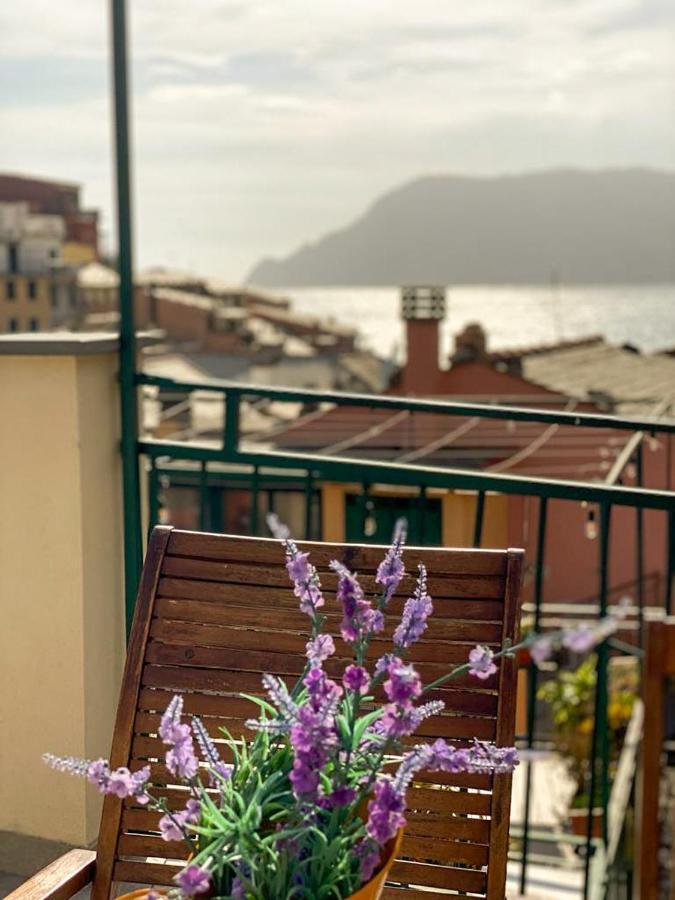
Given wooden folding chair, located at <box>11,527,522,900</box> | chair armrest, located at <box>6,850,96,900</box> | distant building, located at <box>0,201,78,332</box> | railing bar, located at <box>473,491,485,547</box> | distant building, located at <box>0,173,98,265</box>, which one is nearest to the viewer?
chair armrest, located at <box>6,850,96,900</box>

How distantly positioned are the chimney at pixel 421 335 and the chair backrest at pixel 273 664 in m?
18.2

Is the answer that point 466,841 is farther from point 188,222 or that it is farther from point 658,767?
point 188,222

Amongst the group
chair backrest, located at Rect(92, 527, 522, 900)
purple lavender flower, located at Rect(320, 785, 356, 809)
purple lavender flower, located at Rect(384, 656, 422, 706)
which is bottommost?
chair backrest, located at Rect(92, 527, 522, 900)

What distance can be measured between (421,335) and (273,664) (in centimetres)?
2091

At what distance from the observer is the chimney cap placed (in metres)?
23.2

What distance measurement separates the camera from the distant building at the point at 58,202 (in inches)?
2478

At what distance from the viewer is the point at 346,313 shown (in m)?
119

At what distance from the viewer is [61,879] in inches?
58.0

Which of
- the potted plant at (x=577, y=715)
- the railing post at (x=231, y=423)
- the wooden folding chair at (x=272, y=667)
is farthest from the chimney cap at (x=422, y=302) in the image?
the wooden folding chair at (x=272, y=667)

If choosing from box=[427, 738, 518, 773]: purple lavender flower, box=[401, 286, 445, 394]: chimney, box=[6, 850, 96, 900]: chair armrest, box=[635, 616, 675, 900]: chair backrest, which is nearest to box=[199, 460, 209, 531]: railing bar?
box=[6, 850, 96, 900]: chair armrest

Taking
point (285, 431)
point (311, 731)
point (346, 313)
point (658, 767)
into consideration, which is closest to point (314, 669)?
point (311, 731)

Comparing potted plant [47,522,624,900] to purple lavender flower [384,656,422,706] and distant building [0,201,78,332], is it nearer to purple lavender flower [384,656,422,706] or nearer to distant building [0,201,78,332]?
purple lavender flower [384,656,422,706]

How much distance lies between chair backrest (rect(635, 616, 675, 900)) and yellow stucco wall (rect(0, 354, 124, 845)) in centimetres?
169

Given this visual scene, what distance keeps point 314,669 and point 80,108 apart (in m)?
80.6
